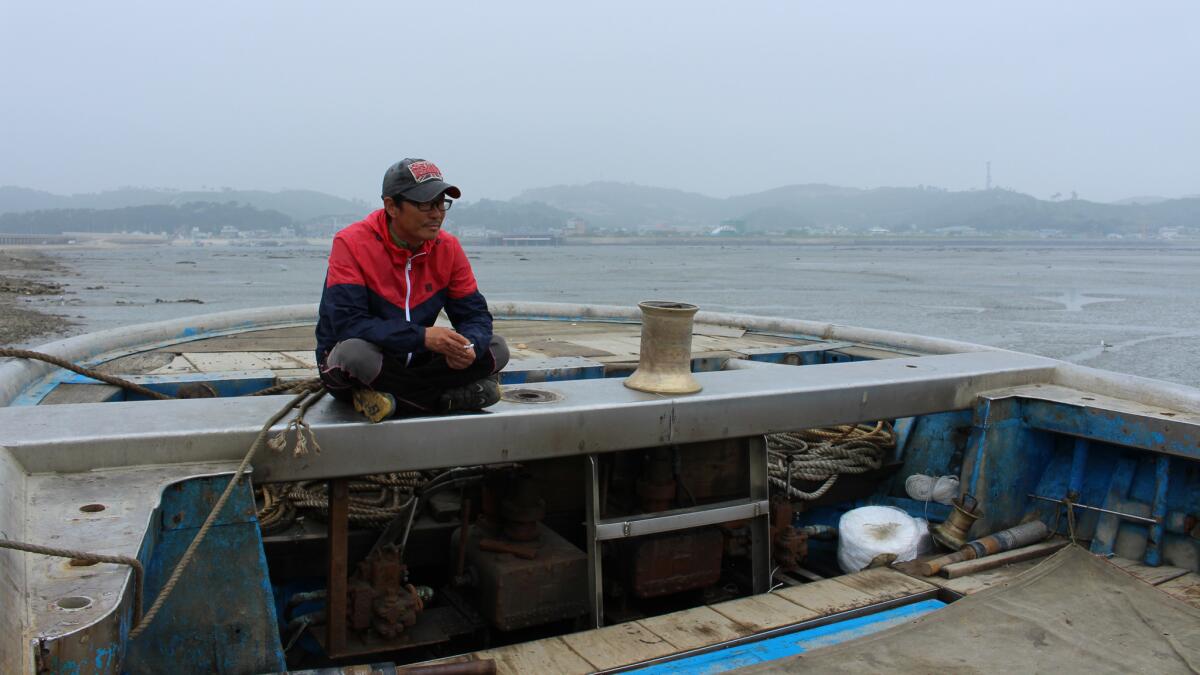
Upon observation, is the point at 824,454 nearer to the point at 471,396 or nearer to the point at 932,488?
the point at 932,488

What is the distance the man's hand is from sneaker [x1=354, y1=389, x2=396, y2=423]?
224 mm

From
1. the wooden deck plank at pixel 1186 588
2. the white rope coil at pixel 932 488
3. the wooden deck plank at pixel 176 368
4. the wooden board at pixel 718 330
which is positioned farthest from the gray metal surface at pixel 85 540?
the wooden board at pixel 718 330

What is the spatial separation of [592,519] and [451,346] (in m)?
1.05

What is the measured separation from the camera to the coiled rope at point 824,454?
4.58 m

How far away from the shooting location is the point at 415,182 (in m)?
2.88

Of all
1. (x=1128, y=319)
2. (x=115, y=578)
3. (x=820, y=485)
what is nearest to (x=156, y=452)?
(x=115, y=578)

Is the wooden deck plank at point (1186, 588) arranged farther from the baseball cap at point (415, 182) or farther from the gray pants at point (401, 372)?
the baseball cap at point (415, 182)

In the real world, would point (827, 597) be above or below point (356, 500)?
below

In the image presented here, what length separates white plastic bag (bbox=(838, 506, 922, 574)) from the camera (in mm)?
4180

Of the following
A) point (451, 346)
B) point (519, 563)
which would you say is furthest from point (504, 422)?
point (519, 563)

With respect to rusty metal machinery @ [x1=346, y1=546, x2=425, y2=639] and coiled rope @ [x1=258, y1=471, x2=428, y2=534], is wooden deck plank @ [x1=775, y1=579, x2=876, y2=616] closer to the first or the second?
rusty metal machinery @ [x1=346, y1=546, x2=425, y2=639]

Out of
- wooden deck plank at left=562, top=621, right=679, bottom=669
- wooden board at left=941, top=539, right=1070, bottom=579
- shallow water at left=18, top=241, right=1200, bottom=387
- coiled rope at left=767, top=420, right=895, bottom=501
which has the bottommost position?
shallow water at left=18, top=241, right=1200, bottom=387

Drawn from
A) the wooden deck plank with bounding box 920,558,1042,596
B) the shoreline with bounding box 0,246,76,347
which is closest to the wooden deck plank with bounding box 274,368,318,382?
the wooden deck plank with bounding box 920,558,1042,596

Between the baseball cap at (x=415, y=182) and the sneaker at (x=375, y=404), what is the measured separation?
0.66 metres
